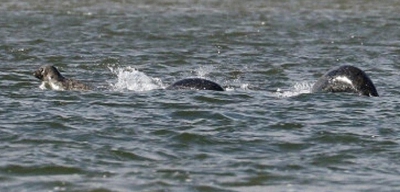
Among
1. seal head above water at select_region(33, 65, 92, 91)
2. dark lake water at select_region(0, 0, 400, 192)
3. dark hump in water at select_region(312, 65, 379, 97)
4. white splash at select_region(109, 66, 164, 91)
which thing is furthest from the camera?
white splash at select_region(109, 66, 164, 91)

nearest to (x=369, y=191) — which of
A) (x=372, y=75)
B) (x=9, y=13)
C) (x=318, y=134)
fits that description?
(x=318, y=134)

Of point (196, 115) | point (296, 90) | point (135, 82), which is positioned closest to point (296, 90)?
point (296, 90)

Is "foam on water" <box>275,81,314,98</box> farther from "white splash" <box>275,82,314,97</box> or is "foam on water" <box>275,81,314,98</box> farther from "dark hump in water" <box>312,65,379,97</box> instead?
"dark hump in water" <box>312,65,379,97</box>

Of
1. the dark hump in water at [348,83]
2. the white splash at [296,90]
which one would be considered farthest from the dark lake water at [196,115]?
the dark hump in water at [348,83]

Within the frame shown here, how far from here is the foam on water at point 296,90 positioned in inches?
650

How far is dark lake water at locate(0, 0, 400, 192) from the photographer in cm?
1077

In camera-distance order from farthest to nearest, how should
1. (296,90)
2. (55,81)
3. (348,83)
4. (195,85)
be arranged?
(296,90) → (55,81) → (195,85) → (348,83)

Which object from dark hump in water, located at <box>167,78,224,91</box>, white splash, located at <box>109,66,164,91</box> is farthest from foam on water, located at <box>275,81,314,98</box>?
white splash, located at <box>109,66,164,91</box>

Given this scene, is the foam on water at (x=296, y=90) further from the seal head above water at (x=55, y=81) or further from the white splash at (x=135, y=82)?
the seal head above water at (x=55, y=81)

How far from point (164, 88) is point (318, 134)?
4.40 metres

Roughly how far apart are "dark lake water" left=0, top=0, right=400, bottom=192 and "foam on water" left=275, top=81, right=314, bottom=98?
0.02 m

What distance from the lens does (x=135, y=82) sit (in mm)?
17562

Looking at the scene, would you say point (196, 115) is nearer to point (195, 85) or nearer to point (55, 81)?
point (195, 85)

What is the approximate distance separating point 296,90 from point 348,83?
1.19 metres
